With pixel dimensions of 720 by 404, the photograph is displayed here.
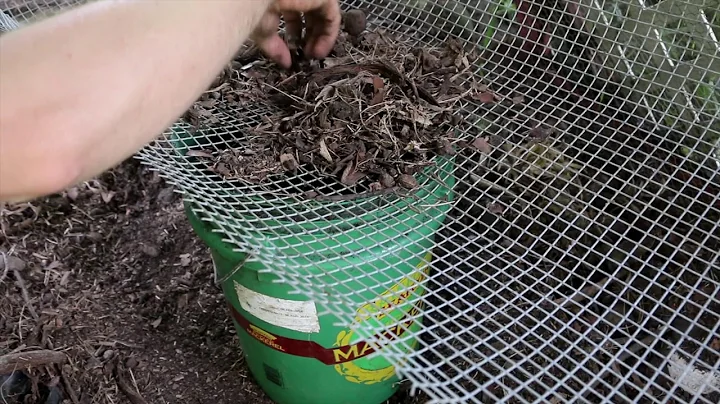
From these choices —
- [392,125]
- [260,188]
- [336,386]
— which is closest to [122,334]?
[336,386]

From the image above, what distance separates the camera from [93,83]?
0.49 metres

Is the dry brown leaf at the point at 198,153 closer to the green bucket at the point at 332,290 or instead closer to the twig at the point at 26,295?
the green bucket at the point at 332,290

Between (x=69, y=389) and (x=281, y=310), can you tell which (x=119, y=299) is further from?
(x=281, y=310)

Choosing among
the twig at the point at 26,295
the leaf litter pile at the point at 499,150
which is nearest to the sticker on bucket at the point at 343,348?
the leaf litter pile at the point at 499,150

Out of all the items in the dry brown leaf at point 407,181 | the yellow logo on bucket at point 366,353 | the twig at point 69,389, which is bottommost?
the twig at point 69,389

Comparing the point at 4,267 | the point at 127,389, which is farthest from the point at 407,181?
the point at 4,267

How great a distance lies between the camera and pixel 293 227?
78 centimetres

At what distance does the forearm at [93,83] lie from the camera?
474 mm

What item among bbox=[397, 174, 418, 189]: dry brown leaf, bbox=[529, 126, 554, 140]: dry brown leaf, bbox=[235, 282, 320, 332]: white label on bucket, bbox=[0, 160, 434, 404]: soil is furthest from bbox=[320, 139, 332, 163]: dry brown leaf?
bbox=[0, 160, 434, 404]: soil

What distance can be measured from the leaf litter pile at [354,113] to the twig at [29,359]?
58 centimetres

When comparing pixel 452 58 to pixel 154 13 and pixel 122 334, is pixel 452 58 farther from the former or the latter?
pixel 122 334

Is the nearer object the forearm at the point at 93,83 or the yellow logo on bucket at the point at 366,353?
the forearm at the point at 93,83

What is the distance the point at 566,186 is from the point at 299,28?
0.50 meters

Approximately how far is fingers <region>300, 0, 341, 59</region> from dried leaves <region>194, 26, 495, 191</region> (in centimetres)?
2
